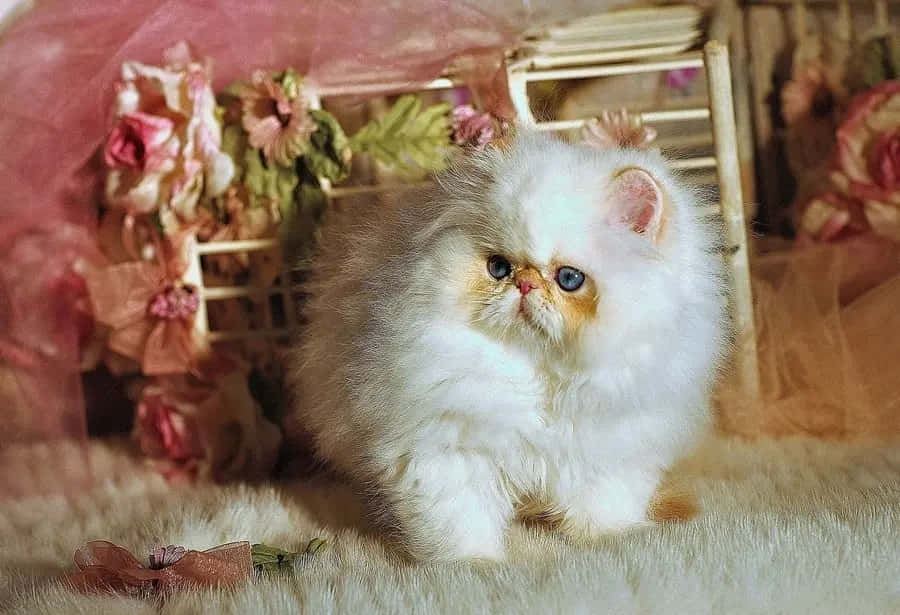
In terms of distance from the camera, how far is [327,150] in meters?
1.35

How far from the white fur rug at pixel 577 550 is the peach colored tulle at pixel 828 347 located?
0.06m

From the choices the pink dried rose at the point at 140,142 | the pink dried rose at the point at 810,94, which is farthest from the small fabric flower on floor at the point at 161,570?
the pink dried rose at the point at 810,94

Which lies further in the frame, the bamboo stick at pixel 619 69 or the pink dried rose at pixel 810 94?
the pink dried rose at pixel 810 94

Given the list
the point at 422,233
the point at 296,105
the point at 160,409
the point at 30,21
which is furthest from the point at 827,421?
the point at 30,21

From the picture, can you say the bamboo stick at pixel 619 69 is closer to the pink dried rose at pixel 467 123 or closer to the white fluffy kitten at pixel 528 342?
the pink dried rose at pixel 467 123

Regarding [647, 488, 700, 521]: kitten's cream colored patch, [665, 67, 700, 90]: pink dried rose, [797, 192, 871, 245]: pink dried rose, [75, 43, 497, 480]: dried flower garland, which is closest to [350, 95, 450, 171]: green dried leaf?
[75, 43, 497, 480]: dried flower garland

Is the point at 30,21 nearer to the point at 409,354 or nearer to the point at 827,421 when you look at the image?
the point at 409,354

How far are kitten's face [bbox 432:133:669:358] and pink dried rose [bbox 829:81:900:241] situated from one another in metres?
0.77

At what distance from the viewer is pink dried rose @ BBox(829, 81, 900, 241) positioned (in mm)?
1475

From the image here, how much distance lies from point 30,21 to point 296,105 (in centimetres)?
40

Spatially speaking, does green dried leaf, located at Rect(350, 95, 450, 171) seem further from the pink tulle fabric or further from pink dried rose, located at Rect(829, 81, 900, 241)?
pink dried rose, located at Rect(829, 81, 900, 241)

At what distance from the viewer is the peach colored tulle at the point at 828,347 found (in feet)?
4.36

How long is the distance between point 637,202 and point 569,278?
10cm

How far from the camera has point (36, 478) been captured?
130cm
